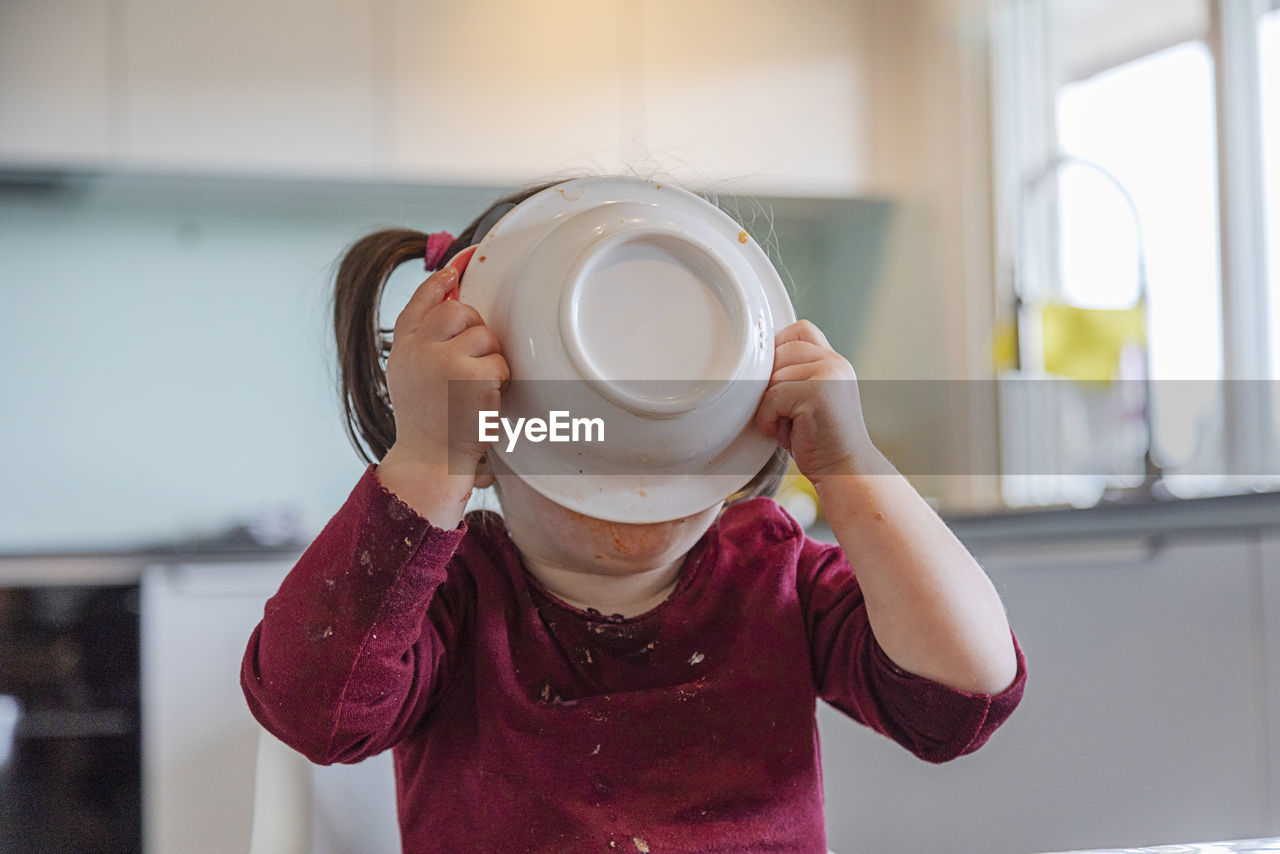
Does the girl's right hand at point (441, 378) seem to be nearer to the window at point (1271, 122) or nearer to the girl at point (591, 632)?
the girl at point (591, 632)

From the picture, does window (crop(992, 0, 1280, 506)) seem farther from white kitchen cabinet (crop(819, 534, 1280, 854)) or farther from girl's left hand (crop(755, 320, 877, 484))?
girl's left hand (crop(755, 320, 877, 484))

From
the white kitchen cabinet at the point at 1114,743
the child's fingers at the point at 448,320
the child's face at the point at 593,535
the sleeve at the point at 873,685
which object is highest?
the child's fingers at the point at 448,320

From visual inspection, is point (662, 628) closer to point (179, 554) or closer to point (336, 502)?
point (179, 554)

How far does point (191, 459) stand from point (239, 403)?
13cm

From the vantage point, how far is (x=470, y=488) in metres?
0.38

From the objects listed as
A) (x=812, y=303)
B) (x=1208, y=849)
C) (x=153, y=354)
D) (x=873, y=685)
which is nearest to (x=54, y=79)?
(x=153, y=354)

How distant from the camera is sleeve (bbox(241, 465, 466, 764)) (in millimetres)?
365

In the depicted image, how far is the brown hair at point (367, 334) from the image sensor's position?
1.59 ft

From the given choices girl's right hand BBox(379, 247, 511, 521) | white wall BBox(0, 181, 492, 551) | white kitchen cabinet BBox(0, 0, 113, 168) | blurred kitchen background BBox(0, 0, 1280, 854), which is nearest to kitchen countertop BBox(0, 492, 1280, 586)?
blurred kitchen background BBox(0, 0, 1280, 854)

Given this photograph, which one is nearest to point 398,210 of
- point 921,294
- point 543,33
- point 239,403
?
point 543,33

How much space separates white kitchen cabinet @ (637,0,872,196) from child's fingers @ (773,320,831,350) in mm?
1095

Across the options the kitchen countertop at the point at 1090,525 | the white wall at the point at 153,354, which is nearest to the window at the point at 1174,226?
the kitchen countertop at the point at 1090,525

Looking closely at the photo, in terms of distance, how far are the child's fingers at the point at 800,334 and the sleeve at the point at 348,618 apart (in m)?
0.13

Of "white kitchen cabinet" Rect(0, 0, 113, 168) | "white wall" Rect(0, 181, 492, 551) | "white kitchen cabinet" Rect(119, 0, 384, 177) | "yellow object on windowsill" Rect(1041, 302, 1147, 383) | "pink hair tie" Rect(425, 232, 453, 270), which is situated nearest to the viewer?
"pink hair tie" Rect(425, 232, 453, 270)
